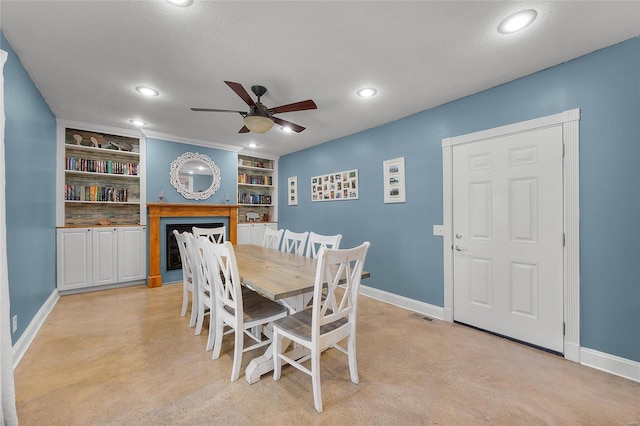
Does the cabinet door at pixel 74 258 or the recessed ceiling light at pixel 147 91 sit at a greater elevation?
the recessed ceiling light at pixel 147 91

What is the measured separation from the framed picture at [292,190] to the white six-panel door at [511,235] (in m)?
3.13

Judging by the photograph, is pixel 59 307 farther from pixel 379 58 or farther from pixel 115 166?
pixel 379 58

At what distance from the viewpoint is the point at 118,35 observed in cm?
192

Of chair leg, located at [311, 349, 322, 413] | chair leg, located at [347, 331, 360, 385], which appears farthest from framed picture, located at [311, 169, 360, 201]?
chair leg, located at [311, 349, 322, 413]

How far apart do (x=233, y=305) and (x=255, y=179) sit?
409 centimetres

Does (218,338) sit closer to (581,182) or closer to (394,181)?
(394,181)

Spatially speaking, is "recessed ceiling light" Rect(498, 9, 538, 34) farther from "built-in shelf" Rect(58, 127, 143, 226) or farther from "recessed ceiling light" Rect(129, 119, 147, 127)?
"built-in shelf" Rect(58, 127, 143, 226)

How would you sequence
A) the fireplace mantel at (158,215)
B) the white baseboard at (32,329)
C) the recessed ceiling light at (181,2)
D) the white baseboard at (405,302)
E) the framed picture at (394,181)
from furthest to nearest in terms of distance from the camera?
the fireplace mantel at (158,215)
the framed picture at (394,181)
the white baseboard at (405,302)
the white baseboard at (32,329)
the recessed ceiling light at (181,2)

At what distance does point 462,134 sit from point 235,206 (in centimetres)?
385

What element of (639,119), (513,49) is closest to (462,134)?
(513,49)

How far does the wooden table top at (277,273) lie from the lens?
5.59 ft

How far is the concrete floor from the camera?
160 cm

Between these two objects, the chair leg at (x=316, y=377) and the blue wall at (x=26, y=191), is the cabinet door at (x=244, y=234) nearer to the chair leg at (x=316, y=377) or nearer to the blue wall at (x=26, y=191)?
the blue wall at (x=26, y=191)

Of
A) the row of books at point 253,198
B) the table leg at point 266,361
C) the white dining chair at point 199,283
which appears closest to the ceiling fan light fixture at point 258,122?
the white dining chair at point 199,283
